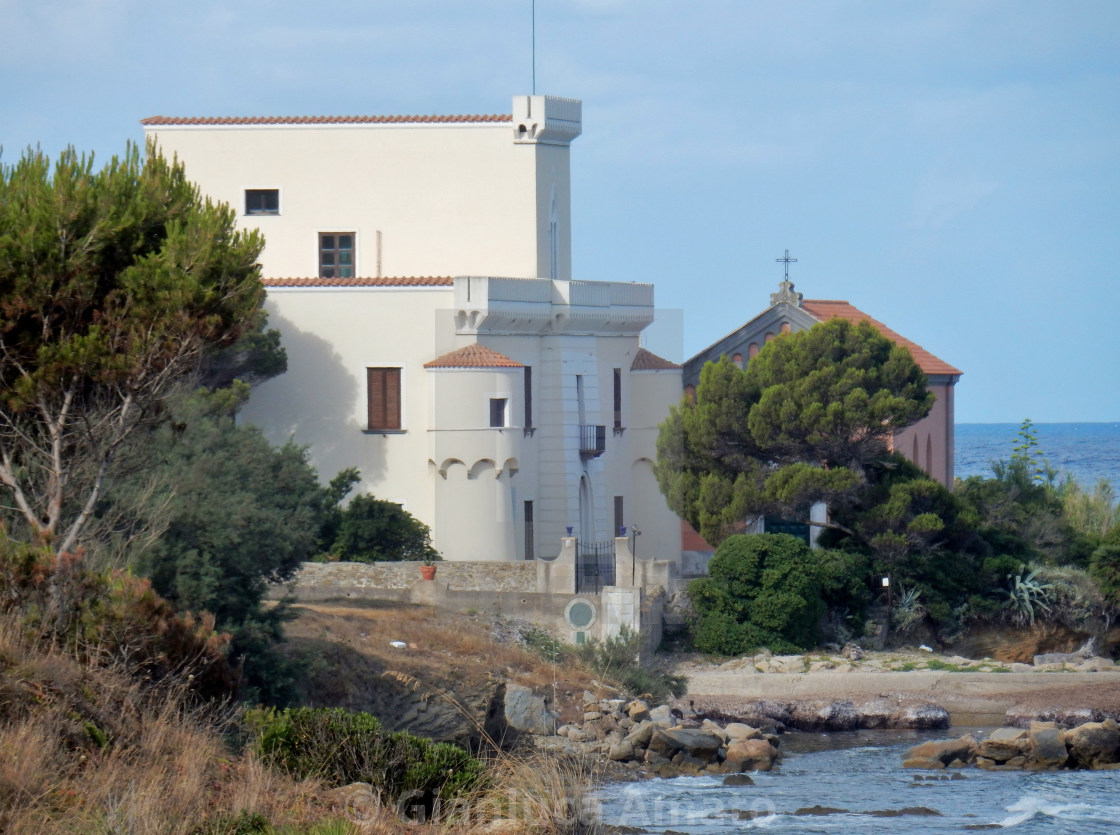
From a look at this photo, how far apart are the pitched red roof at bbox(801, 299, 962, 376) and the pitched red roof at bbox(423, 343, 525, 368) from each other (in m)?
12.5

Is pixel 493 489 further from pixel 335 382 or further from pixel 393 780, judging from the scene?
pixel 393 780

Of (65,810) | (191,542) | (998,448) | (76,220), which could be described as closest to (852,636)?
(191,542)

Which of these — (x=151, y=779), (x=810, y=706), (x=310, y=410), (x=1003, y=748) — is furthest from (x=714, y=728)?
(x=151, y=779)

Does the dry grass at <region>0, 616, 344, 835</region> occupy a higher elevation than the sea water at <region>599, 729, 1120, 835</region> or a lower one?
higher

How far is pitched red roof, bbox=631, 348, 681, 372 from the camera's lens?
126ft

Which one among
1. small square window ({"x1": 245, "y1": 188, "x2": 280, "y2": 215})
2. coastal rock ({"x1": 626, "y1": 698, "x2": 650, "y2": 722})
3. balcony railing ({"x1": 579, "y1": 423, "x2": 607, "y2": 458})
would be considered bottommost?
coastal rock ({"x1": 626, "y1": 698, "x2": 650, "y2": 722})

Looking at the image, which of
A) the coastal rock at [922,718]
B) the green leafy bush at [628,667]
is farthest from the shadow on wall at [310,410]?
the coastal rock at [922,718]

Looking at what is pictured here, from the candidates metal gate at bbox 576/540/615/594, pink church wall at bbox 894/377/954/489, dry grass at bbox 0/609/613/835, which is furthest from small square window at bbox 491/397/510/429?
dry grass at bbox 0/609/613/835

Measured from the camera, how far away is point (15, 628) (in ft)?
44.3

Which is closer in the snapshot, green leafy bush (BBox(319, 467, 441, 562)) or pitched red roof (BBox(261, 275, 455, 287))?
green leafy bush (BBox(319, 467, 441, 562))

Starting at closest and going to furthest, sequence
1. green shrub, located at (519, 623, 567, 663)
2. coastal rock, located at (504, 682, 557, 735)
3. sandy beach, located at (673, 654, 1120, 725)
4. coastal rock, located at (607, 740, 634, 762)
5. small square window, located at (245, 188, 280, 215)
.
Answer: coastal rock, located at (607, 740, 634, 762) < coastal rock, located at (504, 682, 557, 735) < green shrub, located at (519, 623, 567, 663) < sandy beach, located at (673, 654, 1120, 725) < small square window, located at (245, 188, 280, 215)

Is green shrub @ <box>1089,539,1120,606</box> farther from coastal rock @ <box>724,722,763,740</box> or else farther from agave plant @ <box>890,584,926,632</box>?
coastal rock @ <box>724,722,763,740</box>

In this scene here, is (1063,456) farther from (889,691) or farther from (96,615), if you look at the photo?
(96,615)

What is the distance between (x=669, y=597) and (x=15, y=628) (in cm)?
2126
